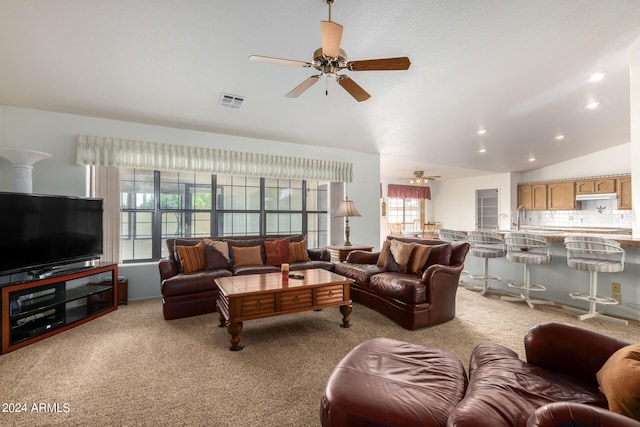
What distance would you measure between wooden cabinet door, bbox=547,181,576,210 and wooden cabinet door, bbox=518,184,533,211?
479 millimetres

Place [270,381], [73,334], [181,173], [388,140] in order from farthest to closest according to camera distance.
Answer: [388,140] < [181,173] < [73,334] < [270,381]

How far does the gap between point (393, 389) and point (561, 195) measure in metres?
8.31

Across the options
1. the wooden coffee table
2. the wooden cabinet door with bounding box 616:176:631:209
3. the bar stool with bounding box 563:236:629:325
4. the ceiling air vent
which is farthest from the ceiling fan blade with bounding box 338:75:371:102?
the wooden cabinet door with bounding box 616:176:631:209

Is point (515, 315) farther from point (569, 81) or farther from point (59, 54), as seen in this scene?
point (59, 54)

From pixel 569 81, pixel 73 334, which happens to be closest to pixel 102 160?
pixel 73 334

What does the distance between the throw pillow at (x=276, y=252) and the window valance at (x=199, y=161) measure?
138 cm

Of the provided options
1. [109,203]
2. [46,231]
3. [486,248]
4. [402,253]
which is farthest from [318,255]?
[46,231]

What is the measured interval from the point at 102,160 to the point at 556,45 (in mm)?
5584

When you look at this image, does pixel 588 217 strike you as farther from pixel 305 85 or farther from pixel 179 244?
pixel 179 244

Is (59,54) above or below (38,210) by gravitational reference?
above

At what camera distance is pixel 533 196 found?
26.2ft

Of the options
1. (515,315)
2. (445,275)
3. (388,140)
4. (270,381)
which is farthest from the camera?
(388,140)

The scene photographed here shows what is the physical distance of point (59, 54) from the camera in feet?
9.37

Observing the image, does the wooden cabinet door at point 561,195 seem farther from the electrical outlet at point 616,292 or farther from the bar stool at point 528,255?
the electrical outlet at point 616,292
